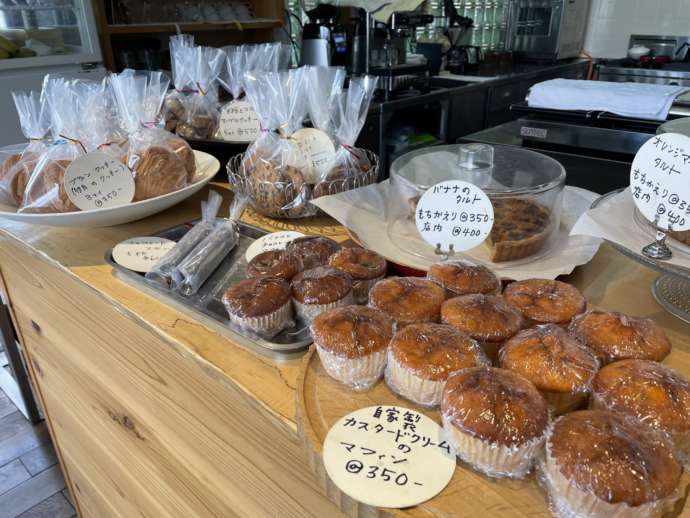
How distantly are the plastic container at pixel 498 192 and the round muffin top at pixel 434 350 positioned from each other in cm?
29

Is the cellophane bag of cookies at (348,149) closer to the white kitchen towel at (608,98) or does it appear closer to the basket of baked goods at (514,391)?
the basket of baked goods at (514,391)

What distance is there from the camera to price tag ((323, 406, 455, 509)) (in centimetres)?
46

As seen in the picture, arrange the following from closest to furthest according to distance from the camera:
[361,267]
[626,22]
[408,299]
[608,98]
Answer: [408,299] → [361,267] → [608,98] → [626,22]

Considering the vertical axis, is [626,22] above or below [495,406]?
above

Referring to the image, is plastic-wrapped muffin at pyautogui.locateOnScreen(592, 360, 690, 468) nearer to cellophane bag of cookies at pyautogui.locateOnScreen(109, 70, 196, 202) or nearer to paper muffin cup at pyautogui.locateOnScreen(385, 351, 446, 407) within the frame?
paper muffin cup at pyautogui.locateOnScreen(385, 351, 446, 407)

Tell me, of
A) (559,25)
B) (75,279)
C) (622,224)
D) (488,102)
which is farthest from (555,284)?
(559,25)

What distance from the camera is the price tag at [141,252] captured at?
921 millimetres

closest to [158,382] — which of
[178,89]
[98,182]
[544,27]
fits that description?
[98,182]

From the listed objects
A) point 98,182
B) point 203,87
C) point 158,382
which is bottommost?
point 158,382

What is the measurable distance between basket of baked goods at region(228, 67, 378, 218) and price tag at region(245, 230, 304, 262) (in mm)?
121

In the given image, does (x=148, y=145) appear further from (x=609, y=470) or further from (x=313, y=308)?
(x=609, y=470)

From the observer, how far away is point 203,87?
1.47 m

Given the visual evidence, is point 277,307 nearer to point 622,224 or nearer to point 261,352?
point 261,352

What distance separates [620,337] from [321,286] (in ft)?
1.22
